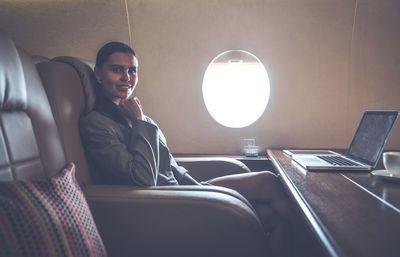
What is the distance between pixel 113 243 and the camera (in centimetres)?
79

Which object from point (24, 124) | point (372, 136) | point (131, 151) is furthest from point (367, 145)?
point (24, 124)

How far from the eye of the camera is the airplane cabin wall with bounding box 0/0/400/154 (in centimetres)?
187

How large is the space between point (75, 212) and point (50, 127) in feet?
1.37

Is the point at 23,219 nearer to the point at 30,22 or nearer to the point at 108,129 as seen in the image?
the point at 108,129

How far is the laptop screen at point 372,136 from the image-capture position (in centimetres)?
105

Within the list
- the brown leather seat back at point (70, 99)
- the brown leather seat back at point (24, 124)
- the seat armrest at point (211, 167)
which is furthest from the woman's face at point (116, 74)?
the seat armrest at point (211, 167)

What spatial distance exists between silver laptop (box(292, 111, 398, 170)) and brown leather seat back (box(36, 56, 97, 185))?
0.92 m

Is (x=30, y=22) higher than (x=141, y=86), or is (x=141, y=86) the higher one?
(x=30, y=22)

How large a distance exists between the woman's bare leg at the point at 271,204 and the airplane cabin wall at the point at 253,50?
0.69m

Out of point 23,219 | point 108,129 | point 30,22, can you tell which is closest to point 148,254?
point 23,219

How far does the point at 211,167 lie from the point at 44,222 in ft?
3.58

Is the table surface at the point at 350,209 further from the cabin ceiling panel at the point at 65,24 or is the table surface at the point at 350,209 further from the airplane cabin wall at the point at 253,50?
the cabin ceiling panel at the point at 65,24

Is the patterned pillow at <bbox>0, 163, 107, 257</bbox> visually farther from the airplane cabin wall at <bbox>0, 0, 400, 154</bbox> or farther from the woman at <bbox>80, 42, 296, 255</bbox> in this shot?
the airplane cabin wall at <bbox>0, 0, 400, 154</bbox>

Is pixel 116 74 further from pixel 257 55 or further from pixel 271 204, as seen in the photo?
pixel 257 55
